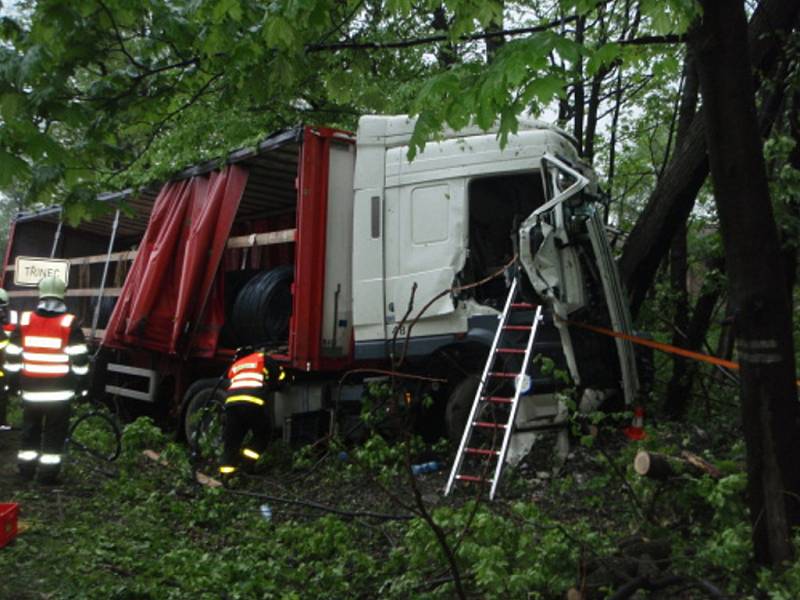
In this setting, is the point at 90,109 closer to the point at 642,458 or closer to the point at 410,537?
the point at 410,537

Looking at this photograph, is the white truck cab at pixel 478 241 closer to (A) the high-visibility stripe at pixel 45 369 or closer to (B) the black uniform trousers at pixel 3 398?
(A) the high-visibility stripe at pixel 45 369

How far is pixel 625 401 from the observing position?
6.97 m

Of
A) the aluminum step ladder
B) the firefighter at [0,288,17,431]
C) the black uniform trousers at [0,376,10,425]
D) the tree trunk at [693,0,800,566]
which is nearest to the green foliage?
the tree trunk at [693,0,800,566]

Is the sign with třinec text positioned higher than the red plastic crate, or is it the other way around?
the sign with třinec text

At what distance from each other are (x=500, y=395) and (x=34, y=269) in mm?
6510

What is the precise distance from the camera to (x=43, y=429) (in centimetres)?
682

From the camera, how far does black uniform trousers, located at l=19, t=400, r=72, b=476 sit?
677cm

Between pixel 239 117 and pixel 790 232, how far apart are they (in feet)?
21.7

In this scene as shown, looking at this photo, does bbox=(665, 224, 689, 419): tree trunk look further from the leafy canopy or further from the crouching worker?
the crouching worker

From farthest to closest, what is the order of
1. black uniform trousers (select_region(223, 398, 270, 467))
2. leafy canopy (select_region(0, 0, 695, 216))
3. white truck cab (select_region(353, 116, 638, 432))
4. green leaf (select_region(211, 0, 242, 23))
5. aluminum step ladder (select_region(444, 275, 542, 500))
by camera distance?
1. black uniform trousers (select_region(223, 398, 270, 467))
2. white truck cab (select_region(353, 116, 638, 432))
3. aluminum step ladder (select_region(444, 275, 542, 500))
4. green leaf (select_region(211, 0, 242, 23))
5. leafy canopy (select_region(0, 0, 695, 216))

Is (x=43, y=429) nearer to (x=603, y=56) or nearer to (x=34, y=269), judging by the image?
(x=34, y=269)

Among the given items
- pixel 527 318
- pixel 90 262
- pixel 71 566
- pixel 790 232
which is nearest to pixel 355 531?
pixel 71 566

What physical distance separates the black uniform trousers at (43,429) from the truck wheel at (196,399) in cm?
154

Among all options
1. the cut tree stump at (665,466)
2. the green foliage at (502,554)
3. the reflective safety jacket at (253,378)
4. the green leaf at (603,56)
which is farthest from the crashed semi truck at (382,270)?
the green leaf at (603,56)
